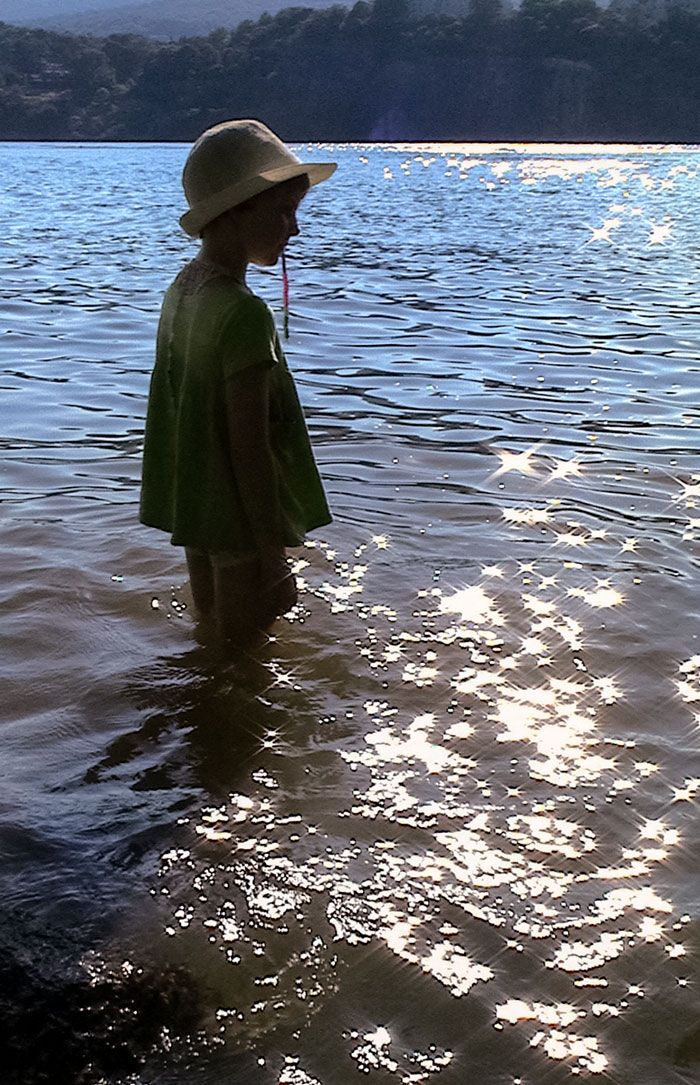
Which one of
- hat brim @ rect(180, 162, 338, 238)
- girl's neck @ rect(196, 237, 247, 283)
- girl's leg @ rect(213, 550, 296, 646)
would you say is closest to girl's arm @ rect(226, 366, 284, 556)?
girl's leg @ rect(213, 550, 296, 646)

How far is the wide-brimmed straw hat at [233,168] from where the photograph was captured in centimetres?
318

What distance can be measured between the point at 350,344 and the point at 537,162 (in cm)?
5635

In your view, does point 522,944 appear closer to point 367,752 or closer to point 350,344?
point 367,752

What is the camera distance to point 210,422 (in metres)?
3.38

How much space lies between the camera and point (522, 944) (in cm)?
255

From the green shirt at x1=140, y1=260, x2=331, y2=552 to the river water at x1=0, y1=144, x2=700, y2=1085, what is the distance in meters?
0.63

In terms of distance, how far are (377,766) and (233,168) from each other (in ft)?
5.89

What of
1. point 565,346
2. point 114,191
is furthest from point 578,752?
point 114,191

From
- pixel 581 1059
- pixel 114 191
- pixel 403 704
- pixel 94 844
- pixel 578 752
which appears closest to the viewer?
pixel 581 1059

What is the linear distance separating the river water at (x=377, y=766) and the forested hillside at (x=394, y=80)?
123441 mm

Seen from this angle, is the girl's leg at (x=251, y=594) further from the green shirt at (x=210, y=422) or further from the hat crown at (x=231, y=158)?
the hat crown at (x=231, y=158)

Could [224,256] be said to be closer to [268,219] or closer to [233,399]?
[268,219]

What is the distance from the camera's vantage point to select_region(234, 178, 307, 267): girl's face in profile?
10.7 ft

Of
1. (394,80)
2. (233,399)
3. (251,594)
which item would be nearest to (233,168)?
(233,399)
